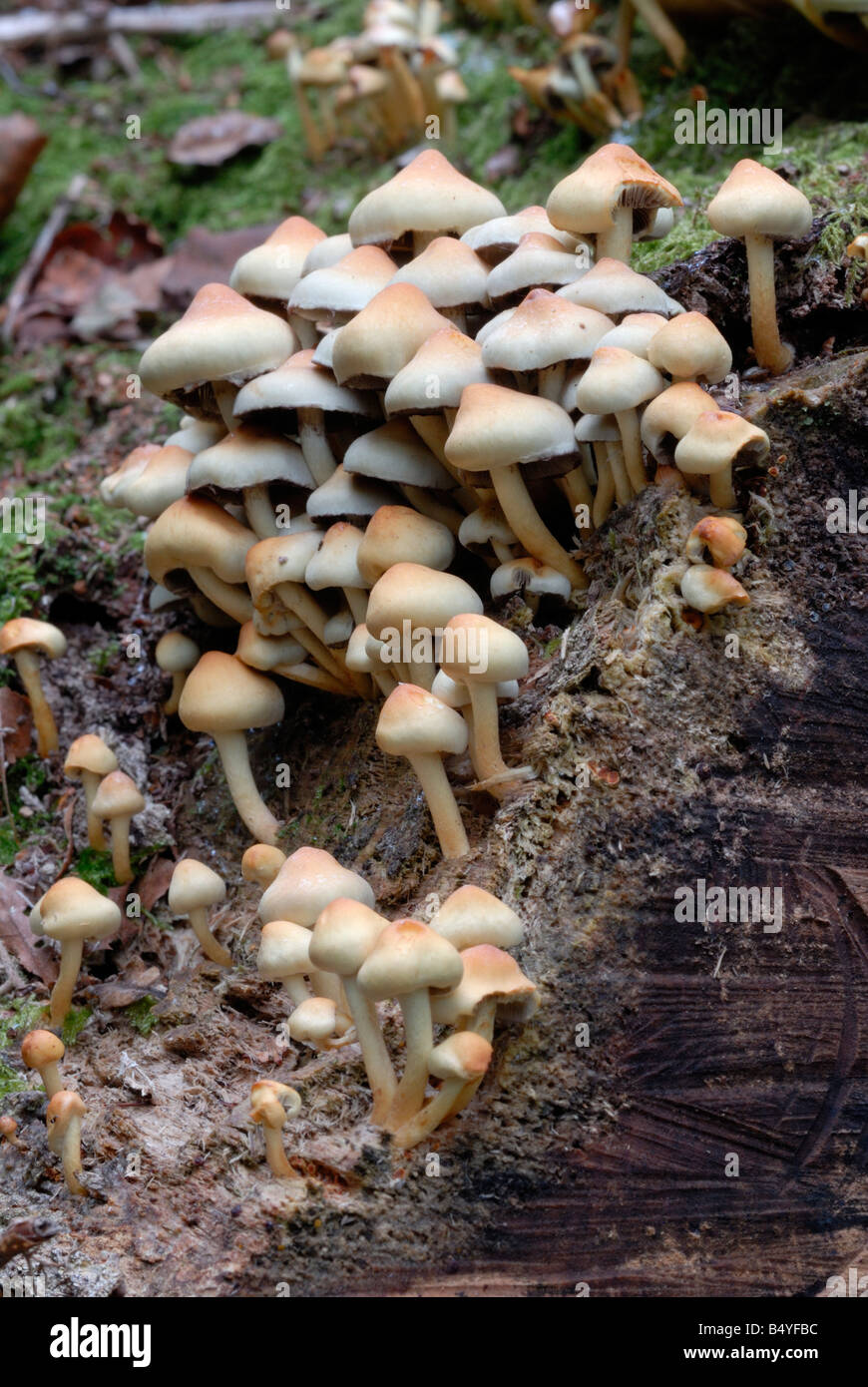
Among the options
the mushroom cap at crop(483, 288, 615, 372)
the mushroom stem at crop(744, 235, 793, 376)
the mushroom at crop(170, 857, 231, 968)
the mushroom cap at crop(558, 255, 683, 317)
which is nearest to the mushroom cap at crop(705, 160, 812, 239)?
the mushroom stem at crop(744, 235, 793, 376)

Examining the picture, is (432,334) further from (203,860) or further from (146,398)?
(146,398)

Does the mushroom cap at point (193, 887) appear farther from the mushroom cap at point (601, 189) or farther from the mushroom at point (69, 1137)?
the mushroom cap at point (601, 189)

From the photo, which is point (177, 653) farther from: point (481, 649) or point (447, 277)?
point (481, 649)

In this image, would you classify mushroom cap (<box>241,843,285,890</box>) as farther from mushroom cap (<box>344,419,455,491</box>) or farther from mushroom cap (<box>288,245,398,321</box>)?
mushroom cap (<box>288,245,398,321</box>)

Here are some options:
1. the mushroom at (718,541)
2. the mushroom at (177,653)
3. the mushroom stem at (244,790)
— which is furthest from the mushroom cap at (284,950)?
the mushroom at (177,653)

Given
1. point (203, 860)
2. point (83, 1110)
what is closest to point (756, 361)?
Answer: point (203, 860)

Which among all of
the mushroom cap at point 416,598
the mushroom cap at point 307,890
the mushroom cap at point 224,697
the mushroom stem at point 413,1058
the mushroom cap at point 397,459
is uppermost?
the mushroom cap at point 397,459
